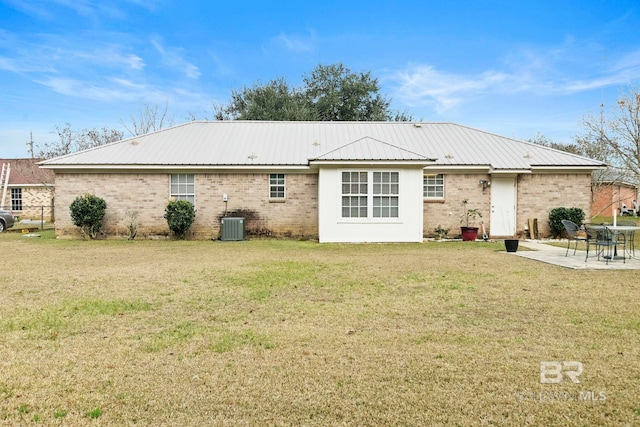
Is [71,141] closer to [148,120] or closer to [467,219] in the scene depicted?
[148,120]

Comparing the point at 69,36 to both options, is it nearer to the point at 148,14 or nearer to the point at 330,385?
the point at 148,14

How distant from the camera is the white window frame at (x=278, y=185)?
1808cm

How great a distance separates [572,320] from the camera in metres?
5.66

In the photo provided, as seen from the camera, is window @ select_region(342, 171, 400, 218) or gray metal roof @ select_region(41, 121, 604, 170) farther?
gray metal roof @ select_region(41, 121, 604, 170)

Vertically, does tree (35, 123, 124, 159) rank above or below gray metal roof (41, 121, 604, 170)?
above

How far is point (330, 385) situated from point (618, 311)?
15.3 ft

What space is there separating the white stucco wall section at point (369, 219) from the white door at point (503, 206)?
392cm

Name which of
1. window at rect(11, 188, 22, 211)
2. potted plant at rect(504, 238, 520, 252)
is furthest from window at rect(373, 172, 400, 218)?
window at rect(11, 188, 22, 211)

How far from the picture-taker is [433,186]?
18125 millimetres

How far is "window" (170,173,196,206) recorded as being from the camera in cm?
1817

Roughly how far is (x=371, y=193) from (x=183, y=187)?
775 centimetres

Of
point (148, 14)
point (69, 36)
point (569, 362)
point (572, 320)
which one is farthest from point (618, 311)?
point (69, 36)
